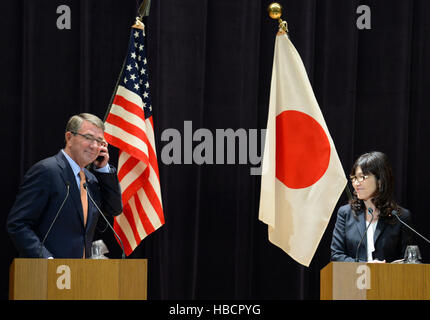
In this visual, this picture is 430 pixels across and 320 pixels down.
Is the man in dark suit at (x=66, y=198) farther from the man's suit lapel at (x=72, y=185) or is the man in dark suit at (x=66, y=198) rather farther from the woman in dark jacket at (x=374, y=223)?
the woman in dark jacket at (x=374, y=223)

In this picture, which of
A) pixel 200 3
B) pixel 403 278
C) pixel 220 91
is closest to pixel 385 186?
pixel 403 278

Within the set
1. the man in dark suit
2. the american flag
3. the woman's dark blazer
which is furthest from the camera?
the american flag

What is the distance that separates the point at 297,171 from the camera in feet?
14.4

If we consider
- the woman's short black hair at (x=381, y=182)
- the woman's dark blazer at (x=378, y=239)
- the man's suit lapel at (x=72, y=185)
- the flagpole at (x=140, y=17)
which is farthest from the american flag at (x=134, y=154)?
the woman's short black hair at (x=381, y=182)

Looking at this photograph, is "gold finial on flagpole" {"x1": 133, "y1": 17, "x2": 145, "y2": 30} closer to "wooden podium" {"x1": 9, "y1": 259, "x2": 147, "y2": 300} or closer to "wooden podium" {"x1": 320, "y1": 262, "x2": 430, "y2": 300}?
"wooden podium" {"x1": 9, "y1": 259, "x2": 147, "y2": 300}

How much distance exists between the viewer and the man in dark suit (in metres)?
3.58

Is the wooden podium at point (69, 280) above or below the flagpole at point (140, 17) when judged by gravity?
below

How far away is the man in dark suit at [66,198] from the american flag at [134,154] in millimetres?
447

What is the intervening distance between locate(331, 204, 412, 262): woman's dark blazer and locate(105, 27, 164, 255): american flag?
1118 millimetres

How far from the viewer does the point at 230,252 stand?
487cm

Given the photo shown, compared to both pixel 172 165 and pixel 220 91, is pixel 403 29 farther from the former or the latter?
pixel 172 165

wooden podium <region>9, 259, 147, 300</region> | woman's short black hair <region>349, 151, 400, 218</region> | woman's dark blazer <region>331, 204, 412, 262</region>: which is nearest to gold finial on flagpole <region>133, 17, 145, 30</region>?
woman's short black hair <region>349, 151, 400, 218</region>

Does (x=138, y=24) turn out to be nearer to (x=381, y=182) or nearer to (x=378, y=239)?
(x=381, y=182)

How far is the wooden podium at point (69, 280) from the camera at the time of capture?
3018 millimetres
